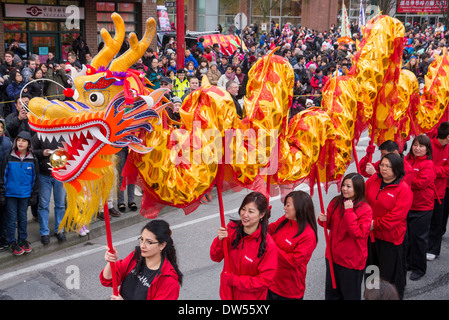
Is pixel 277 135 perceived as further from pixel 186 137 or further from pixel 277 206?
pixel 277 206

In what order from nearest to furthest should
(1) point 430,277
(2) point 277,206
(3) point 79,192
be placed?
1. (3) point 79,192
2. (1) point 430,277
3. (2) point 277,206

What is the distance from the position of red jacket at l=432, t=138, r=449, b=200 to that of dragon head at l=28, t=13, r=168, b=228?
3618 millimetres

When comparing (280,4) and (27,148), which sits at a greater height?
(280,4)

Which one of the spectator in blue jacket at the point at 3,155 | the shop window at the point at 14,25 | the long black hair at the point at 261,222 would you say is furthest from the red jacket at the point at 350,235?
the shop window at the point at 14,25

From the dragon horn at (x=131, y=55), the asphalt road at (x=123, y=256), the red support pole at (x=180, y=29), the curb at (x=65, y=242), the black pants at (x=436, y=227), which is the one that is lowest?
the asphalt road at (x=123, y=256)

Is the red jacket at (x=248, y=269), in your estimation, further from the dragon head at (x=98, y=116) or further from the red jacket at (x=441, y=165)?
the red jacket at (x=441, y=165)

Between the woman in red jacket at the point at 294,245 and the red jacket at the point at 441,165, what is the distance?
2.41 metres

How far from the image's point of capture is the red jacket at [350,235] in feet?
13.5

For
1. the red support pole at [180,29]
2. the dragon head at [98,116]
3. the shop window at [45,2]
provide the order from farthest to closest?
the shop window at [45,2]
the red support pole at [180,29]
the dragon head at [98,116]

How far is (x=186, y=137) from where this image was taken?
367 centimetres

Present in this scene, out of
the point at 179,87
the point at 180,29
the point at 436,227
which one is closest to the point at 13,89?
the point at 179,87

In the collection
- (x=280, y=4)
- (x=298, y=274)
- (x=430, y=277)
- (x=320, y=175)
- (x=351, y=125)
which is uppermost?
(x=280, y=4)

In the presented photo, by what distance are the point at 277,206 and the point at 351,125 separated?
2937mm

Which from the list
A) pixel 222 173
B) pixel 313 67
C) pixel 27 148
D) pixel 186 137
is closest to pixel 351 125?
pixel 222 173
